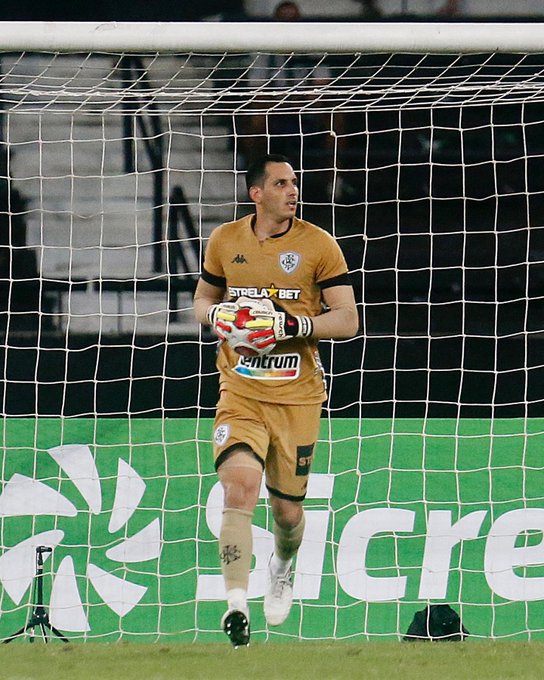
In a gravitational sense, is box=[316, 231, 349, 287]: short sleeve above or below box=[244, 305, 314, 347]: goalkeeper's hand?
above

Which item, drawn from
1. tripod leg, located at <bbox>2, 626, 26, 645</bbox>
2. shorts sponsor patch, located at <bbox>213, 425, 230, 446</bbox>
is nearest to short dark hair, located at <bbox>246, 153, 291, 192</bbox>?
shorts sponsor patch, located at <bbox>213, 425, 230, 446</bbox>

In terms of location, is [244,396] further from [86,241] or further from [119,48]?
[86,241]

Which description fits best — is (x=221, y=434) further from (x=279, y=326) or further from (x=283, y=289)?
(x=283, y=289)

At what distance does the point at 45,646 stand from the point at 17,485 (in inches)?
47.1

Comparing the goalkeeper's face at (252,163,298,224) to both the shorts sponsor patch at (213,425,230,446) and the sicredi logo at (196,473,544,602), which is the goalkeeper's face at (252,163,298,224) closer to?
the shorts sponsor patch at (213,425,230,446)

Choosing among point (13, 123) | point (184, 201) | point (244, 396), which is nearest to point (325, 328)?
point (244, 396)

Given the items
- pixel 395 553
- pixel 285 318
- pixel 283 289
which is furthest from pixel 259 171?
pixel 395 553

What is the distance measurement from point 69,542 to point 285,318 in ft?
6.61

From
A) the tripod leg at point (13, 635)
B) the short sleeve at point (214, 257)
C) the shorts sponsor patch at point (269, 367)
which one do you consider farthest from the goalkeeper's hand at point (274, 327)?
the tripod leg at point (13, 635)

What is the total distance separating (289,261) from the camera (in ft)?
15.7

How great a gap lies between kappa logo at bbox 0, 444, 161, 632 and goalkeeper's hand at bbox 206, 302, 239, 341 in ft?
5.18

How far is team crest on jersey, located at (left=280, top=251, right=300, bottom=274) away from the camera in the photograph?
188 inches

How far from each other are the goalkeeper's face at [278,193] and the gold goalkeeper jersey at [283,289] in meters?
0.10

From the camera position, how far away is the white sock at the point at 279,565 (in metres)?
5.05
